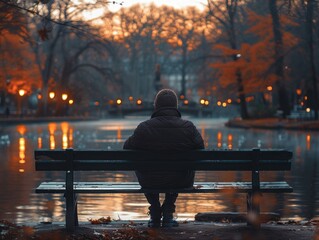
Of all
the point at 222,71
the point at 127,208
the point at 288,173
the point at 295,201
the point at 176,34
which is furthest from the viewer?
the point at 176,34

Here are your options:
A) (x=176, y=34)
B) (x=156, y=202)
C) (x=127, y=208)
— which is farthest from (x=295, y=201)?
(x=176, y=34)

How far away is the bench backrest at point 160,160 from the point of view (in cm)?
1121

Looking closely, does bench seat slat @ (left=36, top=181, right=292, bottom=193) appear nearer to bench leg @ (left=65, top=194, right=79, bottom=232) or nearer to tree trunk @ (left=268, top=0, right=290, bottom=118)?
bench leg @ (left=65, top=194, right=79, bottom=232)

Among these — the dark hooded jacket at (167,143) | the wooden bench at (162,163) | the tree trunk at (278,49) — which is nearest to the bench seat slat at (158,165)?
the wooden bench at (162,163)

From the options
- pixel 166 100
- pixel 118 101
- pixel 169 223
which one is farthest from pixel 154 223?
pixel 118 101

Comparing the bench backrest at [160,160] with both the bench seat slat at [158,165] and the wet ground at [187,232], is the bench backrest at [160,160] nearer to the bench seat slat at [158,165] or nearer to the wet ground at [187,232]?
the bench seat slat at [158,165]

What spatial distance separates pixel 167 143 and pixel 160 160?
0.69 feet

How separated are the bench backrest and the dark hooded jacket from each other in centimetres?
12

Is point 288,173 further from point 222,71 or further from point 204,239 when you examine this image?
point 222,71

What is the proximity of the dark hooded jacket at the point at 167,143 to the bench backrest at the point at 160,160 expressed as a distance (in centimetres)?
12

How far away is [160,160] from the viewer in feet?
37.0

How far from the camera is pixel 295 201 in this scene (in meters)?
16.0

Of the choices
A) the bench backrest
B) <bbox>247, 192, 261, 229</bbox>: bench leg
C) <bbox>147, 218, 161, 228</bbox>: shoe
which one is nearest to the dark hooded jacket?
the bench backrest

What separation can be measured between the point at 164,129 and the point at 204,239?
175 cm
